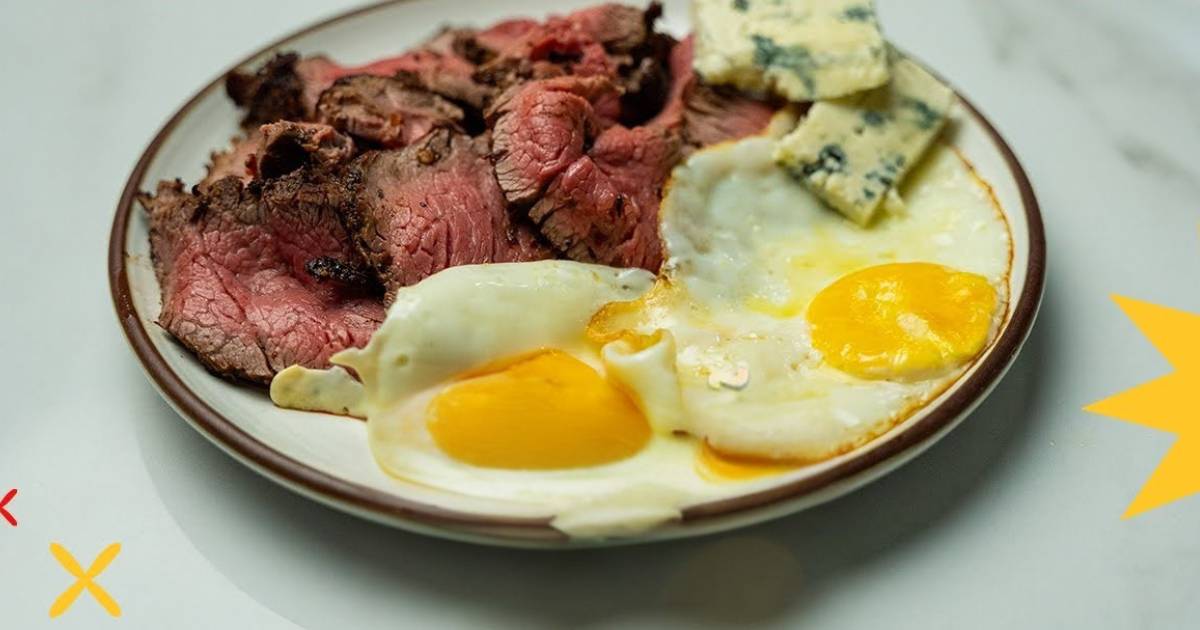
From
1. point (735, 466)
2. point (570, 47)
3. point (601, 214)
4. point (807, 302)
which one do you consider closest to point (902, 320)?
point (807, 302)

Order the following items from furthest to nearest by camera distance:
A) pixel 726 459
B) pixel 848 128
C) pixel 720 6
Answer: pixel 720 6 → pixel 848 128 → pixel 726 459

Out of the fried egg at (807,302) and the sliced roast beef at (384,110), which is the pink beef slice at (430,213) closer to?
the sliced roast beef at (384,110)

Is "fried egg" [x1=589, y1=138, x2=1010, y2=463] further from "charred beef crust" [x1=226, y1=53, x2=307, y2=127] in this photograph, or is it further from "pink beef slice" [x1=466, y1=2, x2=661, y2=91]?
"charred beef crust" [x1=226, y1=53, x2=307, y2=127]

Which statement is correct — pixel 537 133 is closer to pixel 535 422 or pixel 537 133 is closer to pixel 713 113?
pixel 713 113

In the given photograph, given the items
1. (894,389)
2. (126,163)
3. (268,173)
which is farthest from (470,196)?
(126,163)

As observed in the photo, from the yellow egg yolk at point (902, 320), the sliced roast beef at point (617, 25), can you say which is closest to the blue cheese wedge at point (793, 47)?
the sliced roast beef at point (617, 25)

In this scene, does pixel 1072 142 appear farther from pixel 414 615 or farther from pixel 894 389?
pixel 414 615

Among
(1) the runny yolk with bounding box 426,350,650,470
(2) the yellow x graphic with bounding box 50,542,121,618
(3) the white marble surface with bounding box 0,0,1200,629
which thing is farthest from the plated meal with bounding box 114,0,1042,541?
(2) the yellow x graphic with bounding box 50,542,121,618
